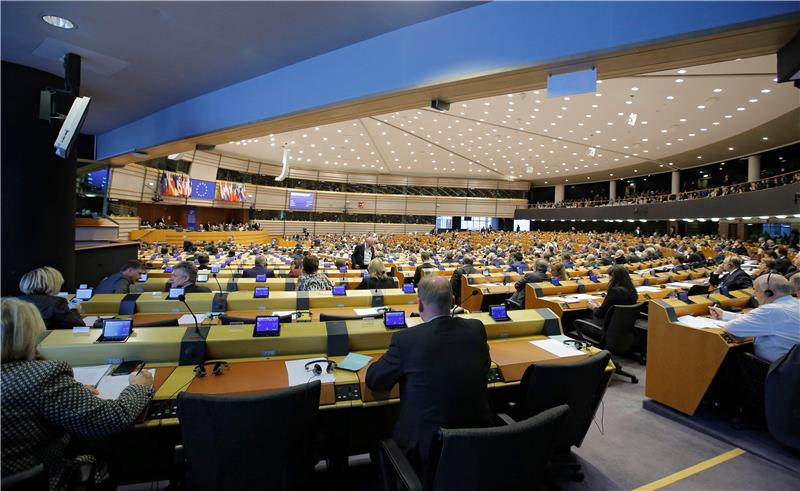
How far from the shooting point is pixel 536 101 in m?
12.0

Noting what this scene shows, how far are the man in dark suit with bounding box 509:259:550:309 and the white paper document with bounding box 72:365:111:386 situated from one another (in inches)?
182

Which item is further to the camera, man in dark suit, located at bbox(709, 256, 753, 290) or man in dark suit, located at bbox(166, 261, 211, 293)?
man in dark suit, located at bbox(709, 256, 753, 290)

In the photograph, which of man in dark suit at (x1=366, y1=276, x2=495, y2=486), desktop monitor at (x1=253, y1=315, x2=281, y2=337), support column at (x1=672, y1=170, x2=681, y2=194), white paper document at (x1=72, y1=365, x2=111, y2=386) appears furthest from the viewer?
support column at (x1=672, y1=170, x2=681, y2=194)

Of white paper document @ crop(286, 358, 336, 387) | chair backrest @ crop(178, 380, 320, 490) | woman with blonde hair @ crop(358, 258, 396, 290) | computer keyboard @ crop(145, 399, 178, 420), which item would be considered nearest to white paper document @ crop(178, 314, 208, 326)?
white paper document @ crop(286, 358, 336, 387)

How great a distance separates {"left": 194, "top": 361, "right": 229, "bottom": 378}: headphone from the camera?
2251 mm

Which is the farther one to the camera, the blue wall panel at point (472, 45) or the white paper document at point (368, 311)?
the white paper document at point (368, 311)

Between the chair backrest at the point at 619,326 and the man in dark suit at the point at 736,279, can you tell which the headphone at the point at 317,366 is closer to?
the chair backrest at the point at 619,326

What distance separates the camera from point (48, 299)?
2.96 meters

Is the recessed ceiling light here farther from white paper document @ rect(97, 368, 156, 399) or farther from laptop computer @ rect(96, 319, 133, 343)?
white paper document @ rect(97, 368, 156, 399)

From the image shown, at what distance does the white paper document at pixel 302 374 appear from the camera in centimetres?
221

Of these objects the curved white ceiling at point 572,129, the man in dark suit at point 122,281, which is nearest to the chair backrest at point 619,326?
the man in dark suit at point 122,281

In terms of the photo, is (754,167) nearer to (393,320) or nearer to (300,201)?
(393,320)

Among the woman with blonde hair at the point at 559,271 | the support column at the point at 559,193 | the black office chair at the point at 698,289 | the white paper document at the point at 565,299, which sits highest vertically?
the support column at the point at 559,193

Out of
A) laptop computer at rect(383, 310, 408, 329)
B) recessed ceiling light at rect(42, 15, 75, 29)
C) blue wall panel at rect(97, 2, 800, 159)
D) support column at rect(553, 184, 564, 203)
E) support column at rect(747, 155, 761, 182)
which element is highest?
support column at rect(553, 184, 564, 203)
